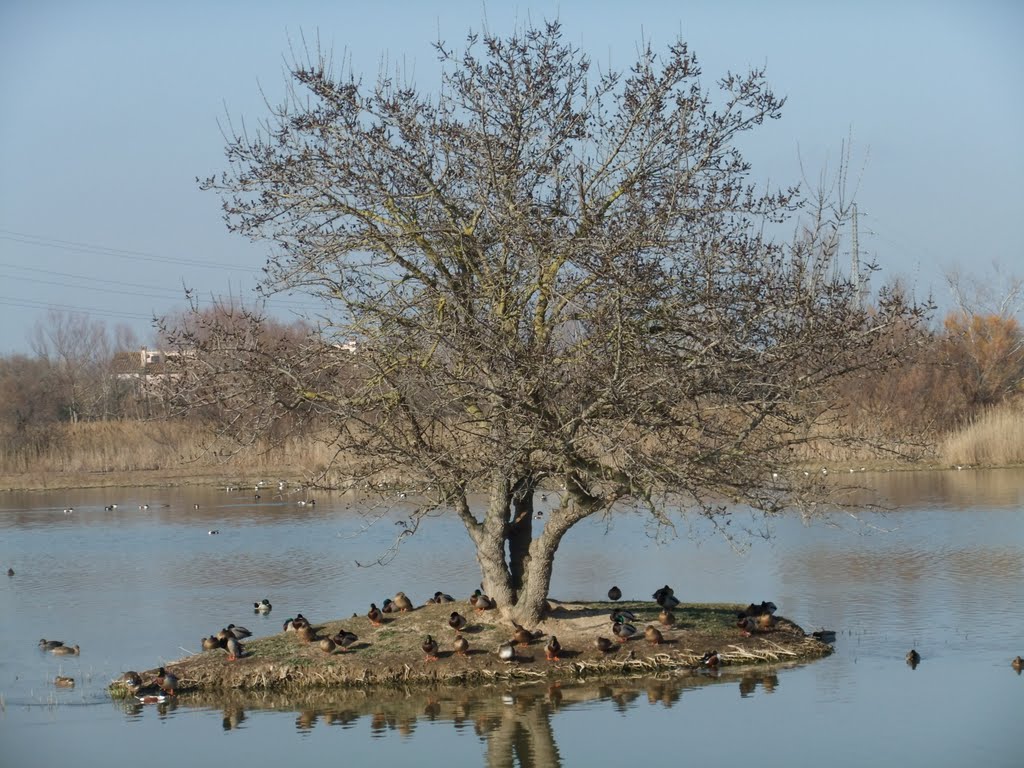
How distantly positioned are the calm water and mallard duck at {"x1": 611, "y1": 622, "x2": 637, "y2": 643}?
2.38 ft

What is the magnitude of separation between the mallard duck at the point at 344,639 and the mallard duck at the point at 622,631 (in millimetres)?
2997

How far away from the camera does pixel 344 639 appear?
1470 cm

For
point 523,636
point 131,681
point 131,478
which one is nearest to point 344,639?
point 523,636

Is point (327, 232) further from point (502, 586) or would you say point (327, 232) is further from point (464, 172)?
point (502, 586)

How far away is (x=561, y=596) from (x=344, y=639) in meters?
5.21

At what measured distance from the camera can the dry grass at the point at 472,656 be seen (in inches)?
559

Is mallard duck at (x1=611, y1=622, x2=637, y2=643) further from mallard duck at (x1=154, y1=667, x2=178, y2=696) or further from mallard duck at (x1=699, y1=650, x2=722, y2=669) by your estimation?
mallard duck at (x1=154, y1=667, x2=178, y2=696)

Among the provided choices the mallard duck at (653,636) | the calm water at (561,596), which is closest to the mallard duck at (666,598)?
the calm water at (561,596)

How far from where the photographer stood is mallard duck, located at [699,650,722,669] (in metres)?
14.2

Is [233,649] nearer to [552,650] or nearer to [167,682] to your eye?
[167,682]

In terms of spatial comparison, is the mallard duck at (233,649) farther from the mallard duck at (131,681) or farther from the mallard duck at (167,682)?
the mallard duck at (131,681)

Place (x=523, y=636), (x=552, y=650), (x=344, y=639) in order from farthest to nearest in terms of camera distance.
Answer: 1. (x=344, y=639)
2. (x=523, y=636)
3. (x=552, y=650)

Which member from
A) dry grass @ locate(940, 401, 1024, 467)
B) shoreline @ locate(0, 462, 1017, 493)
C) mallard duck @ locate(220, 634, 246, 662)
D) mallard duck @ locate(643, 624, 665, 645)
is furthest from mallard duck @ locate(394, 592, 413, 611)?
dry grass @ locate(940, 401, 1024, 467)

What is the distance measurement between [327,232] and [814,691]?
7.12 meters
